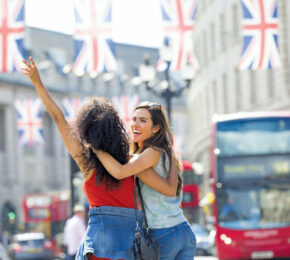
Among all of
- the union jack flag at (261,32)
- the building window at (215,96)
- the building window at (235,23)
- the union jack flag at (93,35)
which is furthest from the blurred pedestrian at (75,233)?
the building window at (215,96)

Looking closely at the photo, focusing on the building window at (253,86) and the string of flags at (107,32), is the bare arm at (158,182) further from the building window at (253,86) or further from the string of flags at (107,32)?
the building window at (253,86)

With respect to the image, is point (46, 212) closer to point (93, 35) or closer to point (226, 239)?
point (226, 239)

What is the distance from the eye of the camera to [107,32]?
17.6 metres

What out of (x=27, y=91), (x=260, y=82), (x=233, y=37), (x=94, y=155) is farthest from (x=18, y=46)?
(x=27, y=91)

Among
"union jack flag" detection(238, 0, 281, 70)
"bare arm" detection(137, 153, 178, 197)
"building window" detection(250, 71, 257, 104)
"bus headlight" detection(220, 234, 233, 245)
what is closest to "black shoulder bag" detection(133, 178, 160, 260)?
"bare arm" detection(137, 153, 178, 197)

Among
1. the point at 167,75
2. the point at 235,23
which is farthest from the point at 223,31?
the point at 167,75

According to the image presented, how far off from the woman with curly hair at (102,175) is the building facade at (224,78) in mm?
29556

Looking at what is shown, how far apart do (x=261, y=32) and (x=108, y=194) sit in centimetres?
1397

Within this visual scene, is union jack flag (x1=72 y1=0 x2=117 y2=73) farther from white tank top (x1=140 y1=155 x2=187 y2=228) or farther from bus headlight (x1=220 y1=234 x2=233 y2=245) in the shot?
white tank top (x1=140 y1=155 x2=187 y2=228)

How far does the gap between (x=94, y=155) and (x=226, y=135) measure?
1390 centimetres

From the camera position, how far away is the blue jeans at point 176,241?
4.89m

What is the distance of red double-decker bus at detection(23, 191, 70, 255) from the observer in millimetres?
48062

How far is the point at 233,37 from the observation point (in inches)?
1700

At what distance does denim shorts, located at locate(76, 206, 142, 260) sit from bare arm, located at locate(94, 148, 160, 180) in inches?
7.6
